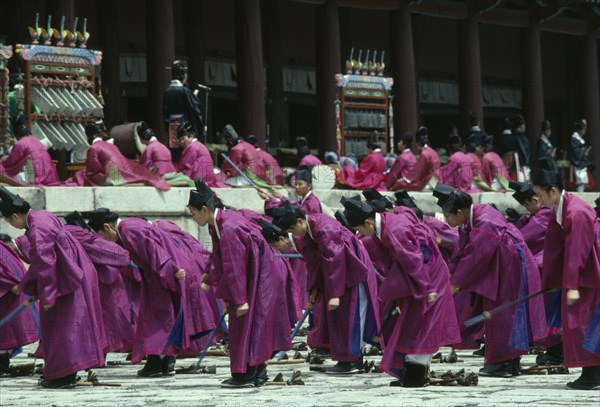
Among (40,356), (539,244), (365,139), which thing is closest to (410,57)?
(365,139)

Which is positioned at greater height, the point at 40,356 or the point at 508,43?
the point at 508,43

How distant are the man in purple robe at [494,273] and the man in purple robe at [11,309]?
3646 millimetres

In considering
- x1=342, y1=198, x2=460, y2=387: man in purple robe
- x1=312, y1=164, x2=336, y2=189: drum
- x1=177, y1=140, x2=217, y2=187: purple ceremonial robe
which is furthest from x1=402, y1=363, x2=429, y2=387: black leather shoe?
x1=312, y1=164, x2=336, y2=189: drum

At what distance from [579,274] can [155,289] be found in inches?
143

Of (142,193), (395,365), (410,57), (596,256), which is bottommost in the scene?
(395,365)

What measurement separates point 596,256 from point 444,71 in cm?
2059

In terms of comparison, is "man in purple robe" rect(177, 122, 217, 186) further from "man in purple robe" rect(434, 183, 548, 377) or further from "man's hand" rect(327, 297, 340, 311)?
"man in purple robe" rect(434, 183, 548, 377)

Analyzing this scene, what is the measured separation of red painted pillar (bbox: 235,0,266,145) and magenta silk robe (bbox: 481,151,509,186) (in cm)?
347

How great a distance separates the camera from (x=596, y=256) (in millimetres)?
10141

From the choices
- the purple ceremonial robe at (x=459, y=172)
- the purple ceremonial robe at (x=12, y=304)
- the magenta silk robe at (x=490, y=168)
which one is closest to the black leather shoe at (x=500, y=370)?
the purple ceremonial robe at (x=12, y=304)

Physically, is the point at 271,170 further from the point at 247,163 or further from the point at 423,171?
the point at 423,171

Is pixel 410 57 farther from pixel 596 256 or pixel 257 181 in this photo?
pixel 596 256

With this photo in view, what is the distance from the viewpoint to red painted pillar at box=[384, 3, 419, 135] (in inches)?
953

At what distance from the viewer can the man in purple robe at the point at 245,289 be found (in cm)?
1027
